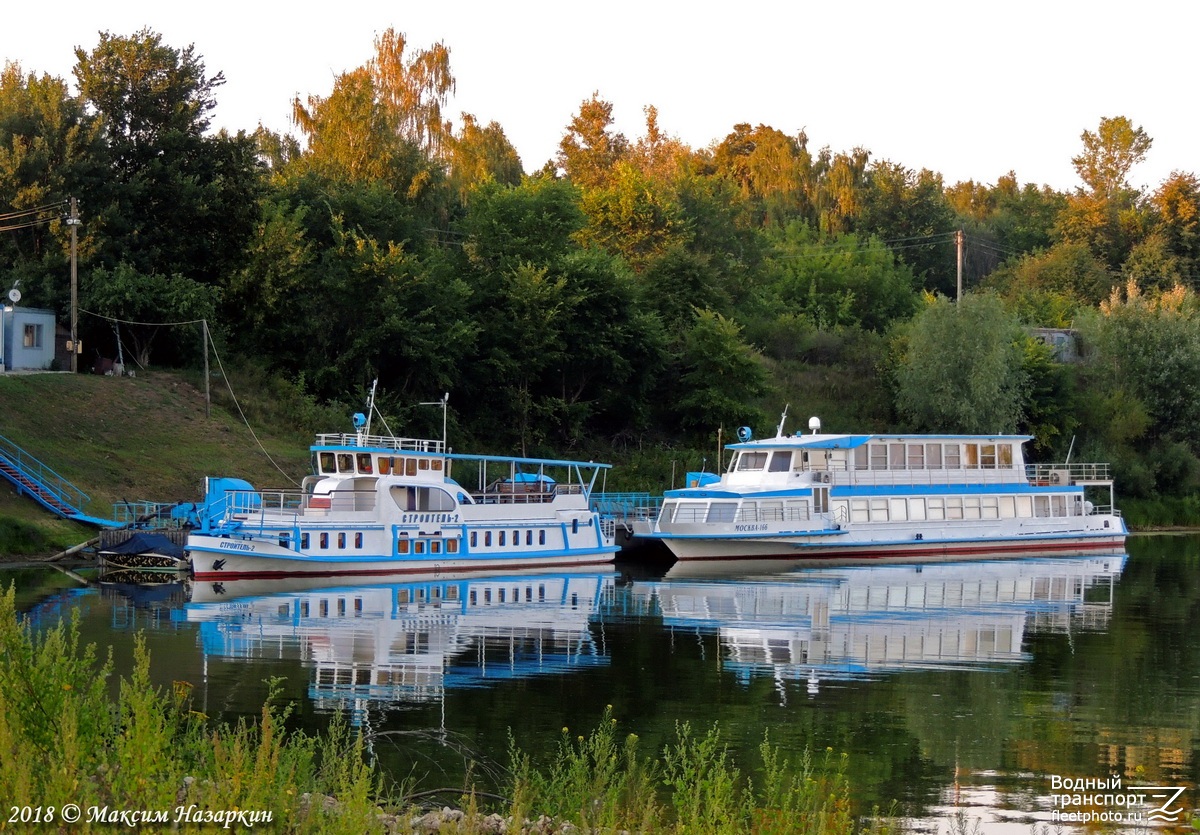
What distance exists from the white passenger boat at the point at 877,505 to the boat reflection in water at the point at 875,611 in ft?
4.99

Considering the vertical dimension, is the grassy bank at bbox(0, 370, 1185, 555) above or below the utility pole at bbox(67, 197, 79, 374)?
below

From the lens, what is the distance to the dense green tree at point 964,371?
78.0 meters

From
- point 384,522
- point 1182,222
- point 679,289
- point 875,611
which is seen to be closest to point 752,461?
point 384,522

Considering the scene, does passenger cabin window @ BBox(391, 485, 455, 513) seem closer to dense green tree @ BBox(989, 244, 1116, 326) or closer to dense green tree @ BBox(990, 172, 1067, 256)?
dense green tree @ BBox(989, 244, 1116, 326)

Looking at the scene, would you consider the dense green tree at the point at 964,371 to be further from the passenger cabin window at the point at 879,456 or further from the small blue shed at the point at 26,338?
the small blue shed at the point at 26,338

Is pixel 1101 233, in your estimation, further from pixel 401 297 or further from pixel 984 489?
pixel 401 297

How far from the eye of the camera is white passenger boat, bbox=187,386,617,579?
144ft

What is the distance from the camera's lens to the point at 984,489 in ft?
206

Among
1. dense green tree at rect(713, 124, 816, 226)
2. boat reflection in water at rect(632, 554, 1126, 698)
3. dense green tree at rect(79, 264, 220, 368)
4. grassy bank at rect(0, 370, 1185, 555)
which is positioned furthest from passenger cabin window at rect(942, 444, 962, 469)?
dense green tree at rect(713, 124, 816, 226)

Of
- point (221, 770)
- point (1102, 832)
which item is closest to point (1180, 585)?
point (1102, 832)

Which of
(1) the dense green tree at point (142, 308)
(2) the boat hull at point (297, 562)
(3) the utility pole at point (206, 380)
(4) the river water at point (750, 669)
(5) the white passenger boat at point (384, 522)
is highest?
(1) the dense green tree at point (142, 308)

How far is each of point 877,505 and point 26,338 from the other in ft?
121

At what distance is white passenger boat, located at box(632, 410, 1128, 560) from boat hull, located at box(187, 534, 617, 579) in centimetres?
870

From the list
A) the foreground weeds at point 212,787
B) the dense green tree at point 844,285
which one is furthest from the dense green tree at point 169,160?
the foreground weeds at point 212,787
